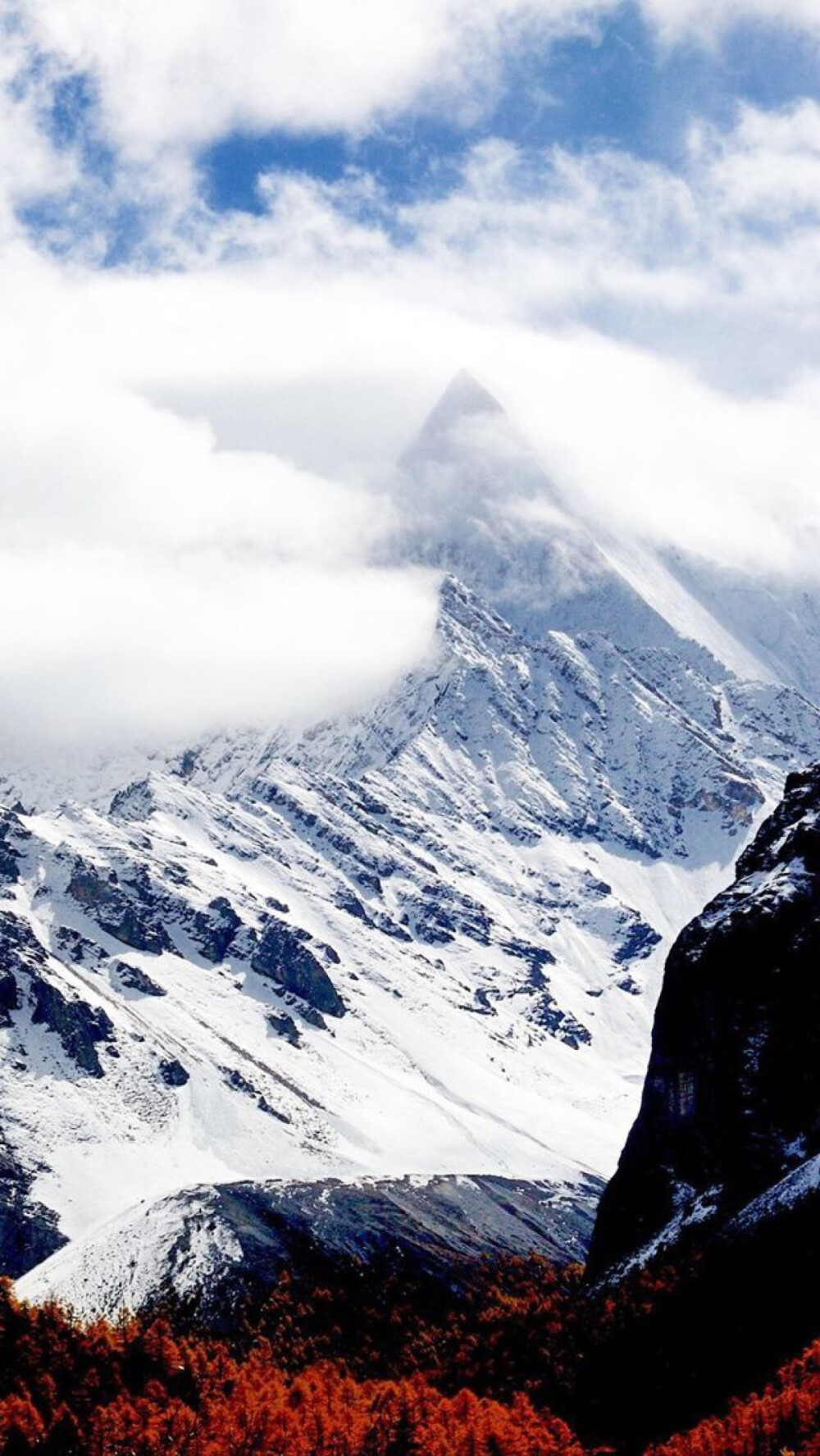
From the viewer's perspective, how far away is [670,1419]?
18938 centimetres

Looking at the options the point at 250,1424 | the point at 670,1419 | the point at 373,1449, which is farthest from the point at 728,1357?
the point at 250,1424

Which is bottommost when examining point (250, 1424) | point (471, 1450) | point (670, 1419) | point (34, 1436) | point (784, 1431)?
point (34, 1436)

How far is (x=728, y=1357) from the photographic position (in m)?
191

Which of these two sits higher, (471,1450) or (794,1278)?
(794,1278)

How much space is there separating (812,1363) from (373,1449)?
171 feet

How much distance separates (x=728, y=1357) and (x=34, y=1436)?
81855mm

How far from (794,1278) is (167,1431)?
7696 centimetres

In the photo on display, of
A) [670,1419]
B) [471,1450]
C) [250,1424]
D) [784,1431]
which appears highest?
[784,1431]

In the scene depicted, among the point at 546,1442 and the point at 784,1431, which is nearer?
the point at 784,1431

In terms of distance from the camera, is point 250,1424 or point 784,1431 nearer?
point 784,1431

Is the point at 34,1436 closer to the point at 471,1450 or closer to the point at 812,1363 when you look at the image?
the point at 471,1450

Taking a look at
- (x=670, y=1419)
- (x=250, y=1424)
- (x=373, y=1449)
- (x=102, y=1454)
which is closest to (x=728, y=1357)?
(x=670, y=1419)

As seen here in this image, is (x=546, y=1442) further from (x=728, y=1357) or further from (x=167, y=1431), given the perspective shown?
(x=167, y=1431)

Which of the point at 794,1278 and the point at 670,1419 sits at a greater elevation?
the point at 794,1278
